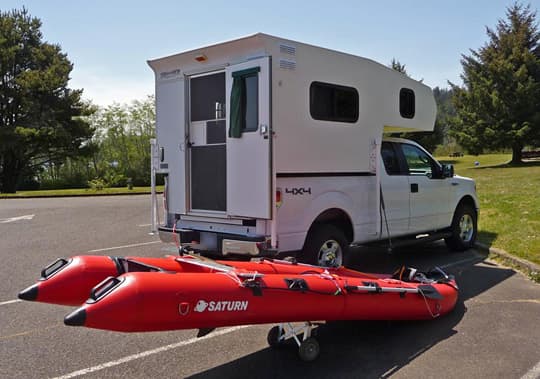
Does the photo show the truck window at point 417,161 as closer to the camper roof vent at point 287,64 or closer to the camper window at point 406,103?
the camper window at point 406,103

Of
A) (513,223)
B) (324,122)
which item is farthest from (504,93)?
(324,122)

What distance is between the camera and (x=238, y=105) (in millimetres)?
5938

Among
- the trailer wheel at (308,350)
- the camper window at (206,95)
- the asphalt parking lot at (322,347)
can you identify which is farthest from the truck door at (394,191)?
the trailer wheel at (308,350)

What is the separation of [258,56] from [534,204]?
9534mm

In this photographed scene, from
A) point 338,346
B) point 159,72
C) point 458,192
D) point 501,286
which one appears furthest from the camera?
point 458,192

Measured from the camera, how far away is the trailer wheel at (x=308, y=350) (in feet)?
13.6

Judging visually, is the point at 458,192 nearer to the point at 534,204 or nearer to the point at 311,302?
the point at 534,204

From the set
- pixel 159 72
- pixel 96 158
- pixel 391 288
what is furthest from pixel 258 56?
pixel 96 158

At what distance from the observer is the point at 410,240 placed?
7902 millimetres

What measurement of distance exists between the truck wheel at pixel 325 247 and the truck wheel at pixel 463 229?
Result: 10.1ft

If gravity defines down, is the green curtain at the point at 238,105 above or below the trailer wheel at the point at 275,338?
above

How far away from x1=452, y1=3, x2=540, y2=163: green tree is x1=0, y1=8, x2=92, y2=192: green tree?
28.4m

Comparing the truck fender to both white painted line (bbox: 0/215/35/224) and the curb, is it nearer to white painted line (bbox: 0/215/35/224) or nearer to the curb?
the curb

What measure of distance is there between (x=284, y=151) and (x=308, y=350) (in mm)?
2466
